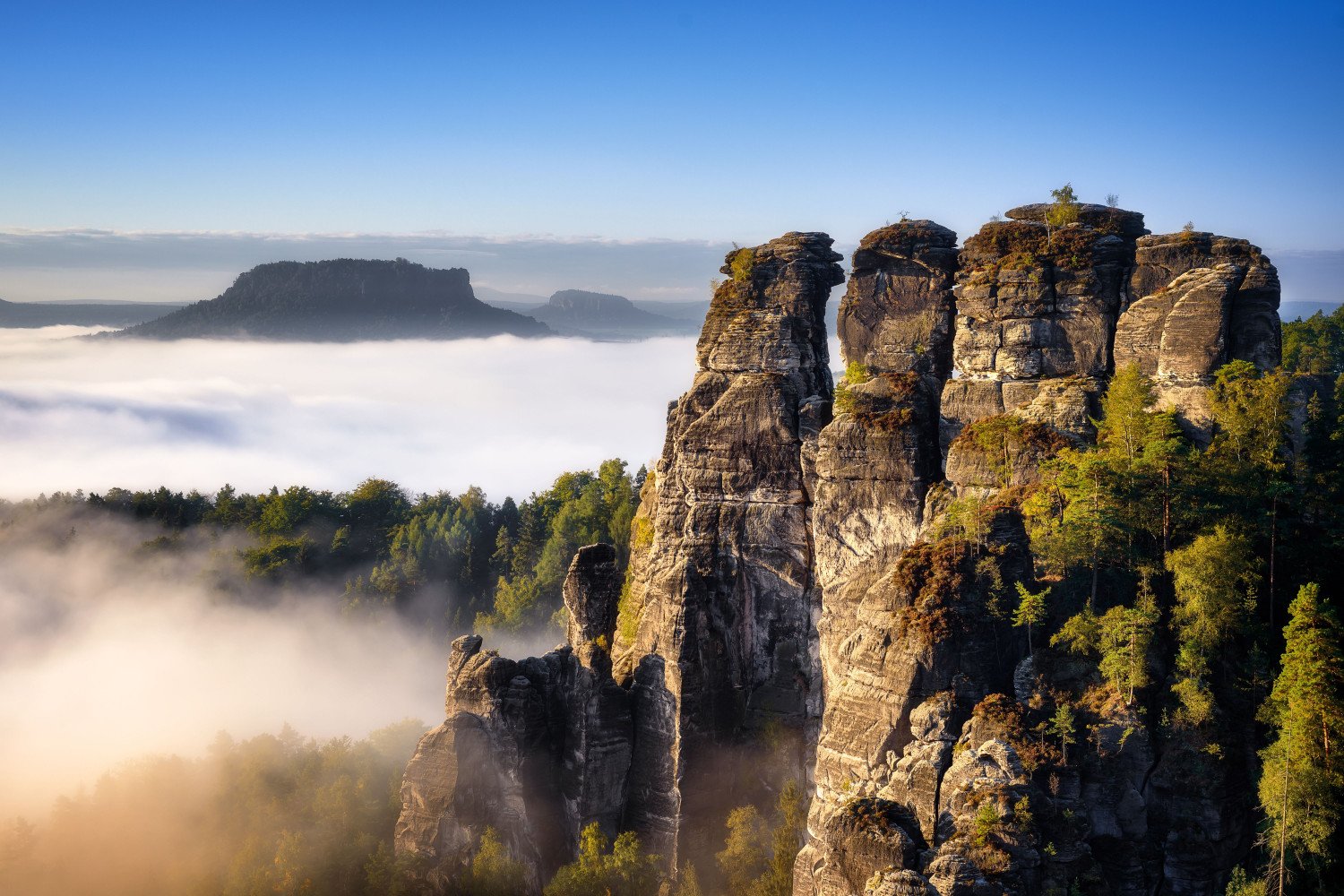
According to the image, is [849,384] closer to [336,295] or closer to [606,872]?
[606,872]

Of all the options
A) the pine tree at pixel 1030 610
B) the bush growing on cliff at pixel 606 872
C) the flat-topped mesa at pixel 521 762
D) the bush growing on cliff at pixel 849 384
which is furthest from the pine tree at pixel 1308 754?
the flat-topped mesa at pixel 521 762

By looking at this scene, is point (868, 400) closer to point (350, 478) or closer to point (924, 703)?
point (924, 703)

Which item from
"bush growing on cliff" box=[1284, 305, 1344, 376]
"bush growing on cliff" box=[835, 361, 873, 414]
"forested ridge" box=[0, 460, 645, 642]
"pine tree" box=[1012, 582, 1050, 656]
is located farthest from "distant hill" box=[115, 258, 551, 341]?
"pine tree" box=[1012, 582, 1050, 656]

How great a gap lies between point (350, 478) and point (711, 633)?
146653 millimetres

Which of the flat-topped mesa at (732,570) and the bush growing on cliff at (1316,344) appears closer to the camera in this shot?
the flat-topped mesa at (732,570)

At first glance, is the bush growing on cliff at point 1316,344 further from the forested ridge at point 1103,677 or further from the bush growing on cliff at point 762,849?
the bush growing on cliff at point 762,849

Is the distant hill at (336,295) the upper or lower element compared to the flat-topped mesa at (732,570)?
upper

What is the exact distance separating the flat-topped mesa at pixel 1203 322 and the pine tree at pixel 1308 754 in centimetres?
1099

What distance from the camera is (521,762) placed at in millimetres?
44406

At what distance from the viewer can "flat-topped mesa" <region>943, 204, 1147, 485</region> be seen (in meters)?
46.4

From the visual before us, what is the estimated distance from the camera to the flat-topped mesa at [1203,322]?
1650 inches

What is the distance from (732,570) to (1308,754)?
77.0ft

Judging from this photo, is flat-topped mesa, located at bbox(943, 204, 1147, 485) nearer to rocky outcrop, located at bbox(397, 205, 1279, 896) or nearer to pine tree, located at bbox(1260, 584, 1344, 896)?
rocky outcrop, located at bbox(397, 205, 1279, 896)

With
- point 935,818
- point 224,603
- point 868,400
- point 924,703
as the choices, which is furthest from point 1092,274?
point 224,603
